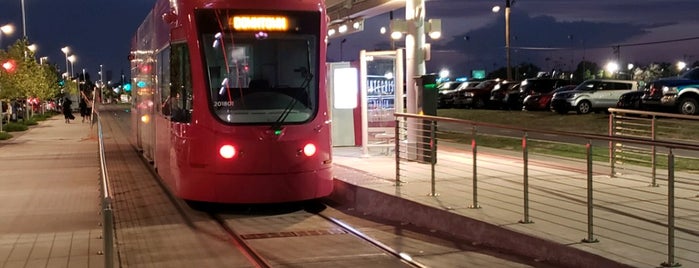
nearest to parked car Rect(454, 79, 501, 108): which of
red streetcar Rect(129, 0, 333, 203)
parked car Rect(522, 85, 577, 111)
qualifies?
parked car Rect(522, 85, 577, 111)

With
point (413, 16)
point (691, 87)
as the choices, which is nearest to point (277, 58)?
point (413, 16)

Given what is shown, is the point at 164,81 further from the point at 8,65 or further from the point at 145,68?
the point at 8,65

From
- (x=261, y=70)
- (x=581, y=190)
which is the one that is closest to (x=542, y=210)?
(x=581, y=190)

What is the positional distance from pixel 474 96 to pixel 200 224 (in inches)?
1256

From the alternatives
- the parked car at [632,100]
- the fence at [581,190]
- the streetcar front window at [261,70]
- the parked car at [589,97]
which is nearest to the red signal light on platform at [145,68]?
the fence at [581,190]

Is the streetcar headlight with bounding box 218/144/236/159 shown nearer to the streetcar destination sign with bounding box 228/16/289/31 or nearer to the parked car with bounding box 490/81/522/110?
the streetcar destination sign with bounding box 228/16/289/31

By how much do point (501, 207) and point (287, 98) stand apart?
3335mm

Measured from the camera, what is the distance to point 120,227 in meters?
9.93

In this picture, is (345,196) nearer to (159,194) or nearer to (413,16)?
(159,194)

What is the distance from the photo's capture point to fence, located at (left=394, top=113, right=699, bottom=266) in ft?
24.2

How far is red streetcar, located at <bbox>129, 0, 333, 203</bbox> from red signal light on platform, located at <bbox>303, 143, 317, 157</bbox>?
14mm

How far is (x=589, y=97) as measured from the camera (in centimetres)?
3062

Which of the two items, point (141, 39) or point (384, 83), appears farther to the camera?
point (141, 39)

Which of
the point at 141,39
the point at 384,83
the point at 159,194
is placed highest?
the point at 141,39
